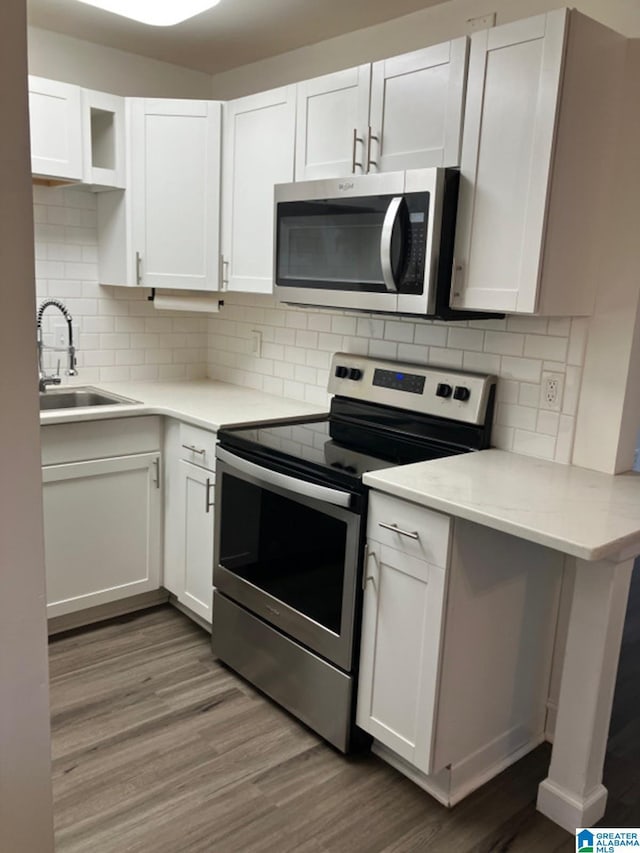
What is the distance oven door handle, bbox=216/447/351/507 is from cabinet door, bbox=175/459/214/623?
8.6 inches

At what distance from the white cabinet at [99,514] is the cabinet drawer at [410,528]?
1.27m

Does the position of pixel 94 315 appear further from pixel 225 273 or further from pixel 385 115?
pixel 385 115

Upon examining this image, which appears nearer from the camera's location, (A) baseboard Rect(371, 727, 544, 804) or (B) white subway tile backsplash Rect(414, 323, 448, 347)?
(A) baseboard Rect(371, 727, 544, 804)

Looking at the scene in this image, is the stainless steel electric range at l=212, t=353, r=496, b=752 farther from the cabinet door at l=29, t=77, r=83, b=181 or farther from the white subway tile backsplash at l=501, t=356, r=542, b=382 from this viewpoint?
the cabinet door at l=29, t=77, r=83, b=181

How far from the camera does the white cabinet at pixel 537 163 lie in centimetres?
183

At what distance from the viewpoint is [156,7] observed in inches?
82.4

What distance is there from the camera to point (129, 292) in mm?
3410

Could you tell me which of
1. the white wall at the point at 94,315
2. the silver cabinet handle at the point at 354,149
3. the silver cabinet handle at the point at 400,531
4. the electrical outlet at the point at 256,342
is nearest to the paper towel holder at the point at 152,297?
the white wall at the point at 94,315

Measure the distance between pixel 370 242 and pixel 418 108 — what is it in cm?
42

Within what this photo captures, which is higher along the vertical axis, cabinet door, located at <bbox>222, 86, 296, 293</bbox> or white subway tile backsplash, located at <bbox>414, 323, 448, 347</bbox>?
cabinet door, located at <bbox>222, 86, 296, 293</bbox>

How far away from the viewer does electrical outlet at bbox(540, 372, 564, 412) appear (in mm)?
2172

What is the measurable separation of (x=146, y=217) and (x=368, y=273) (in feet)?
4.25

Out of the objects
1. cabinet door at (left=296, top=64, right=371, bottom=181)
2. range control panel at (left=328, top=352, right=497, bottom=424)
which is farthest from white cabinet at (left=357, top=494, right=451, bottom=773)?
cabinet door at (left=296, top=64, right=371, bottom=181)

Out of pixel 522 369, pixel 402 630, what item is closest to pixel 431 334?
pixel 522 369
